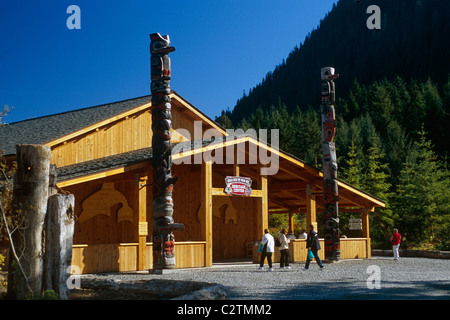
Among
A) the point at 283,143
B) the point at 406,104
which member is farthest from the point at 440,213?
the point at 406,104

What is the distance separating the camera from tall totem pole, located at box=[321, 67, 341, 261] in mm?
21672

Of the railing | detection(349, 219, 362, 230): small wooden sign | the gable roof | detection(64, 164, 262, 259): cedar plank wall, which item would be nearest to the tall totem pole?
the railing

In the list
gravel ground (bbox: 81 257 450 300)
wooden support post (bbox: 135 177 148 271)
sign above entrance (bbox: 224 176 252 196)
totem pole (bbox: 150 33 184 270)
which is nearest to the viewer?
gravel ground (bbox: 81 257 450 300)

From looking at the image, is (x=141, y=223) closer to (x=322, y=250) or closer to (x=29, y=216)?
(x=29, y=216)

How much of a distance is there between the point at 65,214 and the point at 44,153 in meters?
1.13

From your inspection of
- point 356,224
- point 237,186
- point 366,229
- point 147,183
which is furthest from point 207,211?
point 366,229

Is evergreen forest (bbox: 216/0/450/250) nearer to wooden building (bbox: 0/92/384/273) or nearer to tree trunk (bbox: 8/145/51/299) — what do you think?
wooden building (bbox: 0/92/384/273)

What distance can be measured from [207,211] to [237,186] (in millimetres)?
1838

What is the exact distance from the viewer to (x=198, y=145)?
62.5 feet

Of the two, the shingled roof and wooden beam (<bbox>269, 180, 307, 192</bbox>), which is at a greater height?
the shingled roof

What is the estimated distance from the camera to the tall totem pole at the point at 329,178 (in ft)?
71.1

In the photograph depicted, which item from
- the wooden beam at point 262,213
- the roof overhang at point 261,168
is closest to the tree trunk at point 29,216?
the roof overhang at point 261,168

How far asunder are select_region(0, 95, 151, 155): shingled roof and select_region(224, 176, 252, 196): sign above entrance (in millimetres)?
5629

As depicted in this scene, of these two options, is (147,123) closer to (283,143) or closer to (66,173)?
(66,173)
